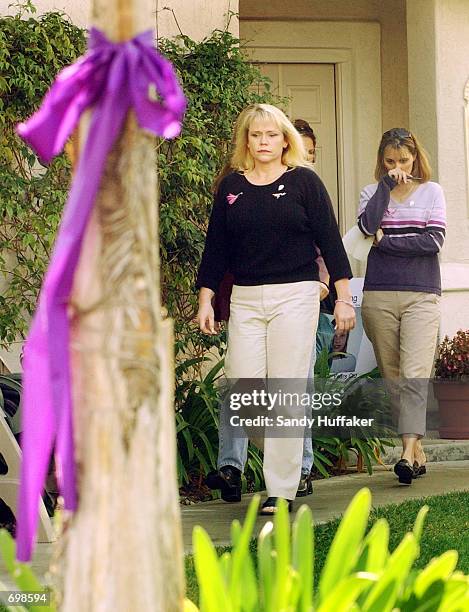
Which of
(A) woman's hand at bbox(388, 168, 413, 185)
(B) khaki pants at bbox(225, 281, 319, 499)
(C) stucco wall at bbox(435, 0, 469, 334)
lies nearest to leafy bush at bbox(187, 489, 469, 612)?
(B) khaki pants at bbox(225, 281, 319, 499)

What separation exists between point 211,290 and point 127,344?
4.12 m

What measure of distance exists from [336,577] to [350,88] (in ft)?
25.8

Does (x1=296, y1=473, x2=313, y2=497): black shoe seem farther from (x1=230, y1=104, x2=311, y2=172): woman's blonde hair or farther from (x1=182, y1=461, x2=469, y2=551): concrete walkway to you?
(x1=230, y1=104, x2=311, y2=172): woman's blonde hair

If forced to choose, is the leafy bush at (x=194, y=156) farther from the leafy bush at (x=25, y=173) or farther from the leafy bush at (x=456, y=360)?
the leafy bush at (x=456, y=360)

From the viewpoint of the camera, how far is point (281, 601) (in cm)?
261

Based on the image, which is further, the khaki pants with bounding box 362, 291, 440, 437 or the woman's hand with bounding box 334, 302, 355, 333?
the khaki pants with bounding box 362, 291, 440, 437

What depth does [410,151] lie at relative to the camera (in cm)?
711

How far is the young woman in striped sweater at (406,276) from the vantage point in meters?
6.91

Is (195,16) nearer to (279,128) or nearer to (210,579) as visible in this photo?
(279,128)

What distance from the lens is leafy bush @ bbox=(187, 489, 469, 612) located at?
254cm

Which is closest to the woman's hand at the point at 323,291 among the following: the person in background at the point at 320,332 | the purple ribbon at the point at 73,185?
the person in background at the point at 320,332

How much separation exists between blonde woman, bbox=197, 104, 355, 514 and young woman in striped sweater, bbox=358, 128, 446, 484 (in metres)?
1.02

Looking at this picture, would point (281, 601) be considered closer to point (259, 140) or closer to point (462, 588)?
point (462, 588)

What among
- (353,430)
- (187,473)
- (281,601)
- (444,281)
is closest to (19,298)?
(187,473)
